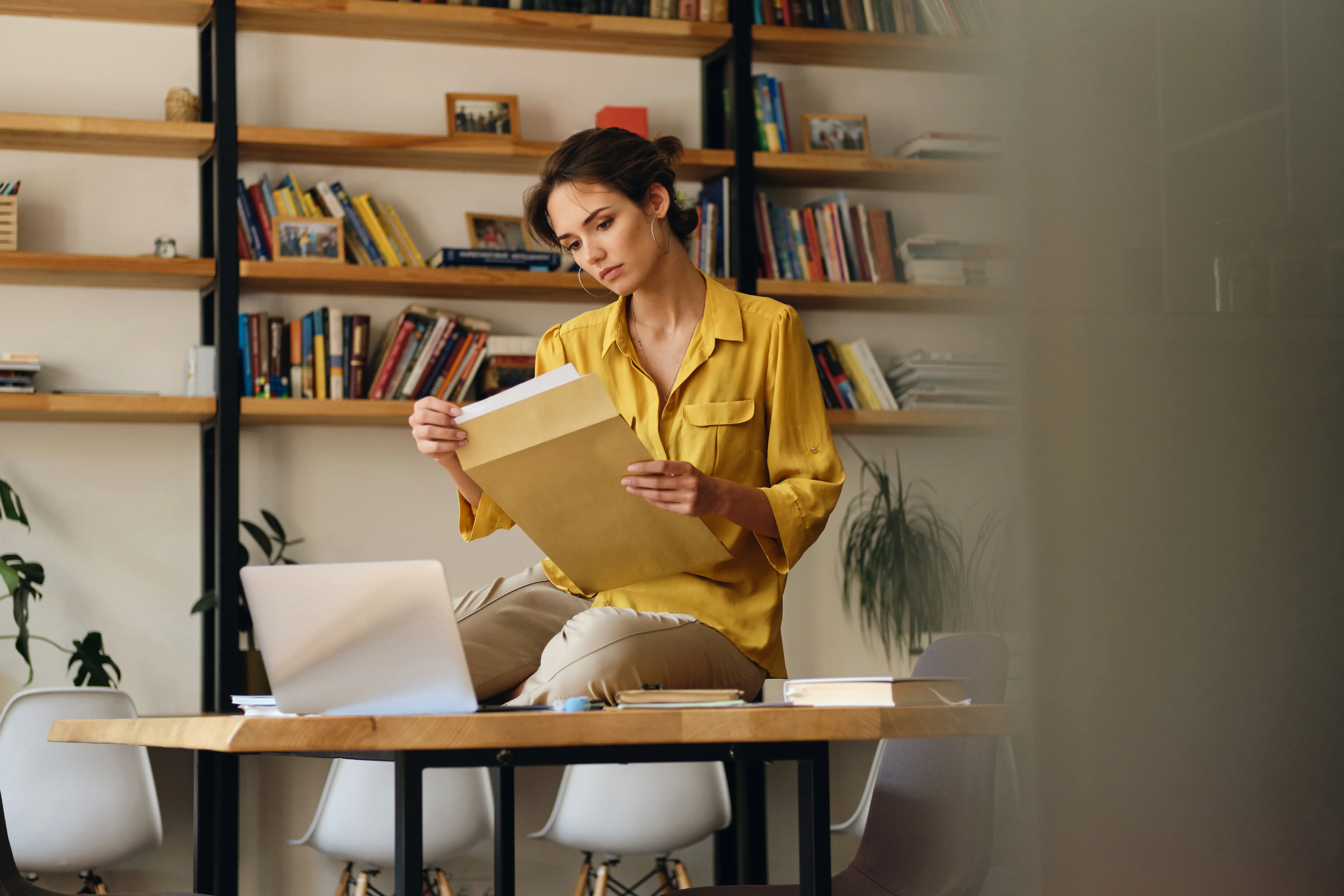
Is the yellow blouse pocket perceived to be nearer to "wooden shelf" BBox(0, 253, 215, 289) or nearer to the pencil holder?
"wooden shelf" BBox(0, 253, 215, 289)

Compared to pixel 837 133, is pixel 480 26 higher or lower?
higher

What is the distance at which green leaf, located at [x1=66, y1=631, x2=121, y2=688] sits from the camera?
3.23 meters

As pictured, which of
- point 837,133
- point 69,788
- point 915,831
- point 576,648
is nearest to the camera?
point 576,648

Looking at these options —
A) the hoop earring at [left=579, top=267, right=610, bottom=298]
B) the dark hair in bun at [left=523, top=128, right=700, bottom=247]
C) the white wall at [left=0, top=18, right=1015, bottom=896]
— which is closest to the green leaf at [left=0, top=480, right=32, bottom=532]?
the white wall at [left=0, top=18, right=1015, bottom=896]

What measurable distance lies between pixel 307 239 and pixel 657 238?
6.77 ft

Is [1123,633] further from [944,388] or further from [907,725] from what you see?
[907,725]

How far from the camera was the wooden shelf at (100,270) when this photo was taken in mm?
3363

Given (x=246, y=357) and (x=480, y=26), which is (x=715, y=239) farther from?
(x=246, y=357)

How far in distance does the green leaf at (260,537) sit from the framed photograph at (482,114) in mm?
1284

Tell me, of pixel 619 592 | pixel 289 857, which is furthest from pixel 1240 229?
pixel 289 857

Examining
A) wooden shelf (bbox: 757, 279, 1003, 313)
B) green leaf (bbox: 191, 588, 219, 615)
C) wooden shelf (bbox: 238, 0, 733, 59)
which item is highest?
wooden shelf (bbox: 238, 0, 733, 59)

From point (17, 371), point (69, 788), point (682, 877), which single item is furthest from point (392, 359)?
point (682, 877)

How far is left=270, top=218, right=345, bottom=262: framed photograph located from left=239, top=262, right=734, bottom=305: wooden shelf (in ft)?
0.22

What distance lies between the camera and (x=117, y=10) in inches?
143
